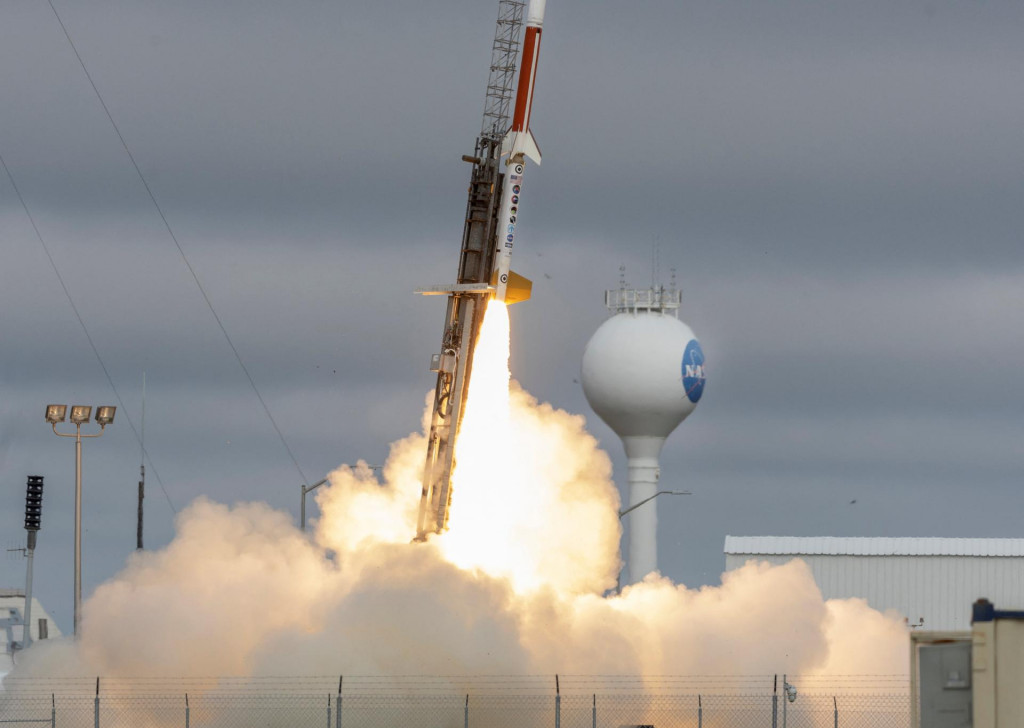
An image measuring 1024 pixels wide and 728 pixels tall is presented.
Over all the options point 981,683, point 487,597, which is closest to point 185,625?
point 487,597

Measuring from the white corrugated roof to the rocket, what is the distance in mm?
22862

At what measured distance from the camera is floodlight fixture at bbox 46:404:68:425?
67.3m

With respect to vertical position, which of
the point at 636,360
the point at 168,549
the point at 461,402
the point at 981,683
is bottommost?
the point at 981,683

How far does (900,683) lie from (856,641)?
321 centimetres

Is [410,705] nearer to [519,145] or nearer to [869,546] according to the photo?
[519,145]

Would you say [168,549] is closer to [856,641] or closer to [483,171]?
[483,171]

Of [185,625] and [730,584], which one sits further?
[730,584]

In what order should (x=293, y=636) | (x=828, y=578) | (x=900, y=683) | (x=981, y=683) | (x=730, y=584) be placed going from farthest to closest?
1. (x=828, y=578)
2. (x=730, y=584)
3. (x=900, y=683)
4. (x=293, y=636)
5. (x=981, y=683)

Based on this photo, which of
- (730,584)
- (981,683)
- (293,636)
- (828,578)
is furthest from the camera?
(828,578)

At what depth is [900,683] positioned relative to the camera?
55.6 metres

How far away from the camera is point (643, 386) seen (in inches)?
2975

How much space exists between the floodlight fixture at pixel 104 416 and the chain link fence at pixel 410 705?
1533 centimetres

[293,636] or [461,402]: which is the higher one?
[461,402]

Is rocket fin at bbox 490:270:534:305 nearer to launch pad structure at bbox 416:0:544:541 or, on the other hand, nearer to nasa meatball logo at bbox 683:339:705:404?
launch pad structure at bbox 416:0:544:541
